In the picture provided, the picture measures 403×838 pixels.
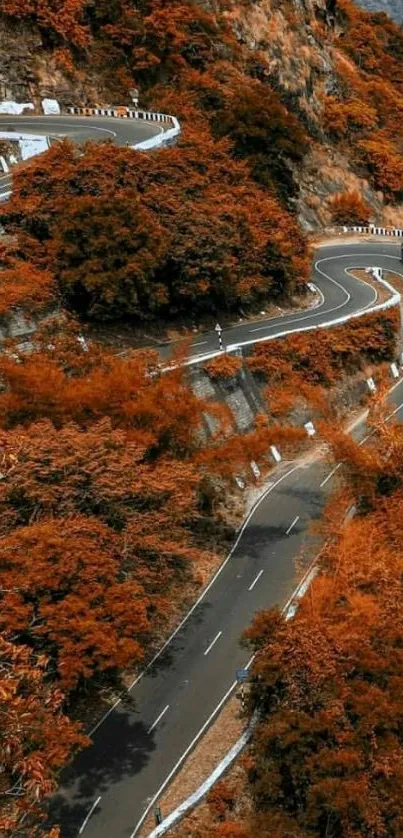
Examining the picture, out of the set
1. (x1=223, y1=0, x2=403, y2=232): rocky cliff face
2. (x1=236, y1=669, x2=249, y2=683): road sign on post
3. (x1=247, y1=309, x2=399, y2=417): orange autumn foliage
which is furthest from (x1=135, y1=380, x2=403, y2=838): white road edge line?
(x1=223, y1=0, x2=403, y2=232): rocky cliff face

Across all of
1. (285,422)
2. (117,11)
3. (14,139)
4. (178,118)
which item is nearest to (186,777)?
(285,422)

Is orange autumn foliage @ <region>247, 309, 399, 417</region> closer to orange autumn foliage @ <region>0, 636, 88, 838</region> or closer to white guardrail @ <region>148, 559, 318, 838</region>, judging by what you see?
white guardrail @ <region>148, 559, 318, 838</region>

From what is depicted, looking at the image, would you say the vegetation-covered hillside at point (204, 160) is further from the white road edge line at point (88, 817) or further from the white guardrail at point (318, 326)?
the white road edge line at point (88, 817)

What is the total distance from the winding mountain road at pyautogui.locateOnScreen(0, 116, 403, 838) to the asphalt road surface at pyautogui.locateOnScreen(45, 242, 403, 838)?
0.03m

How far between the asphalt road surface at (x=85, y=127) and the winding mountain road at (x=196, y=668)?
29.2 feet

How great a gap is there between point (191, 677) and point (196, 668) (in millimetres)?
407

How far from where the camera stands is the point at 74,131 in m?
51.0

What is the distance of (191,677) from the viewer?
2441cm

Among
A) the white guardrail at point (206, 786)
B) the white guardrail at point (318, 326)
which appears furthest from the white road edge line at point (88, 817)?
the white guardrail at point (318, 326)

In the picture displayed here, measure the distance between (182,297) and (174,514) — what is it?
16.1 metres

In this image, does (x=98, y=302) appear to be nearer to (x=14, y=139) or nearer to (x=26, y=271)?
(x=26, y=271)

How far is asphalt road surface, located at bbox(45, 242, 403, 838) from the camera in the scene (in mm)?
20062

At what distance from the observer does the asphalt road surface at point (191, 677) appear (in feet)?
65.8

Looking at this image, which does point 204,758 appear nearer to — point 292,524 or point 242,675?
point 242,675
